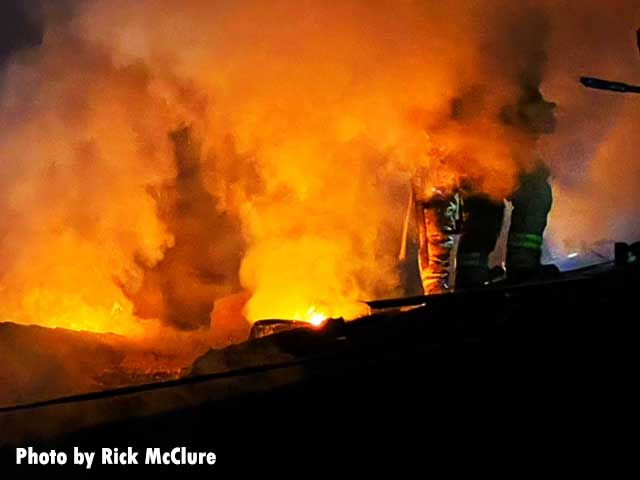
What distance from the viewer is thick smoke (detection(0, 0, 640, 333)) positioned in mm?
6934

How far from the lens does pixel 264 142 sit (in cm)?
897

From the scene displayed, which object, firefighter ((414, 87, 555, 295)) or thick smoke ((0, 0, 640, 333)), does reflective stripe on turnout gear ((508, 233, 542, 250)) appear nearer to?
firefighter ((414, 87, 555, 295))

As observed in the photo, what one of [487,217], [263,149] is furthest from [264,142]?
[487,217]

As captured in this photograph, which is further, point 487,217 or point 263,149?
point 263,149

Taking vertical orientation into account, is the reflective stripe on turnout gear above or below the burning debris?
below

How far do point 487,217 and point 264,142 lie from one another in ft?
11.0

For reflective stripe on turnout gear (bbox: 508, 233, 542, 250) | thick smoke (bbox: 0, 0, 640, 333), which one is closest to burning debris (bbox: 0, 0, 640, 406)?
thick smoke (bbox: 0, 0, 640, 333)

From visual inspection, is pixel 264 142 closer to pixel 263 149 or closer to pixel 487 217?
pixel 263 149

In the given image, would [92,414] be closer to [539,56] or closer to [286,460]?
[286,460]

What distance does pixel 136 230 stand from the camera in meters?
10.4

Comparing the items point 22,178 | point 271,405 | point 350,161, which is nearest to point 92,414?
point 271,405

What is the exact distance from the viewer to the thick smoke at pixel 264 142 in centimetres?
693

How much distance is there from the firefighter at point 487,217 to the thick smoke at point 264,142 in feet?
0.37

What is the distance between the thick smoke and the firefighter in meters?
0.11
